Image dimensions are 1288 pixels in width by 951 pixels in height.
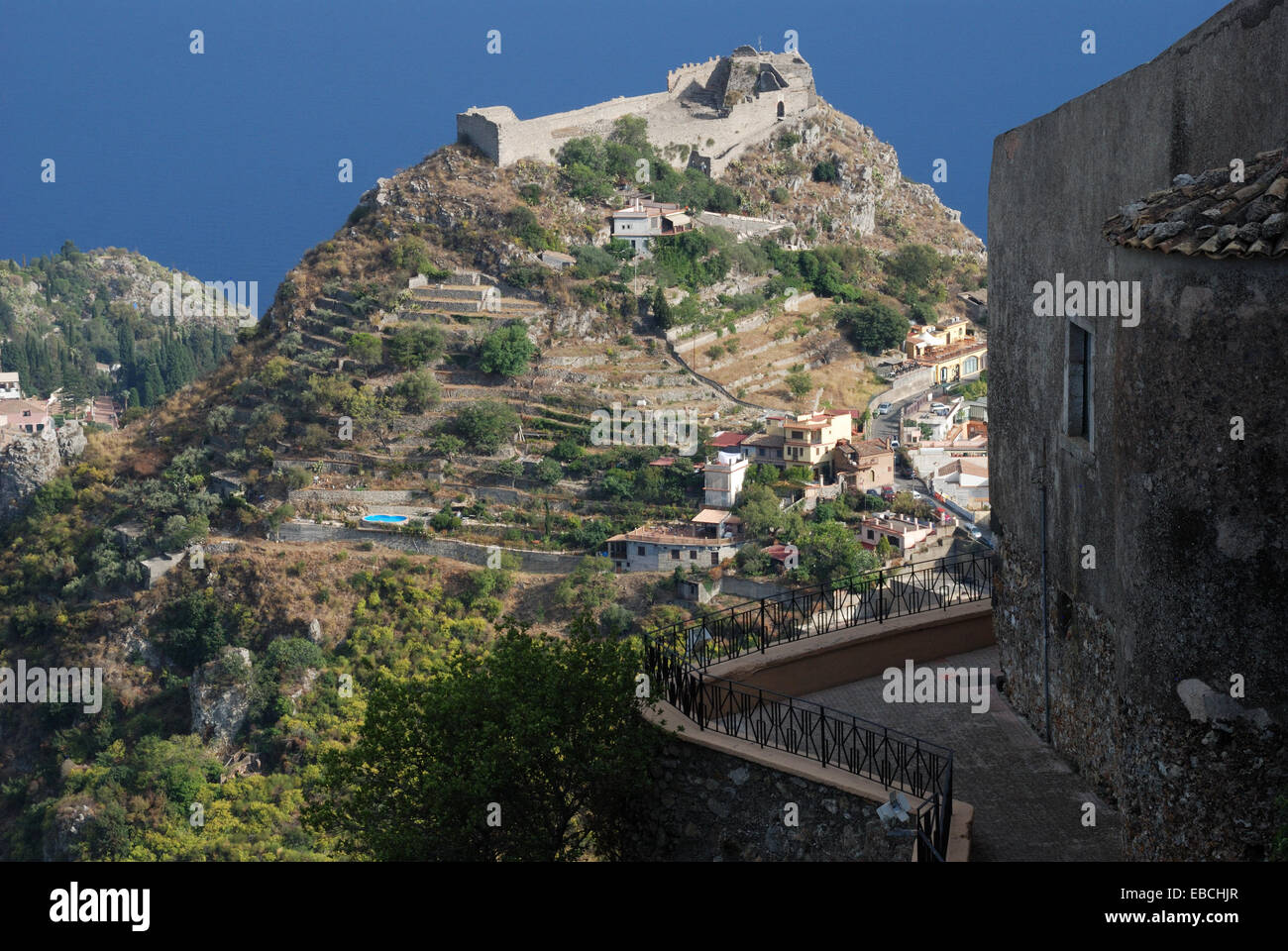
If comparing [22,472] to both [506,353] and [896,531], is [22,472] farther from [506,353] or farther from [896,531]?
[896,531]

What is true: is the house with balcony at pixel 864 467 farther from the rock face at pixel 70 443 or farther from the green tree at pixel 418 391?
the rock face at pixel 70 443

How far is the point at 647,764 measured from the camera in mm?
9625

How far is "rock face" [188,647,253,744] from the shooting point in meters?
50.2

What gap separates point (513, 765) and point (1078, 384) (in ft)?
12.3

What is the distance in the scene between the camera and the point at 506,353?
6212 cm

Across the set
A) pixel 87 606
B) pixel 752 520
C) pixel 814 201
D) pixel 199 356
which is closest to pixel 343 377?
pixel 87 606

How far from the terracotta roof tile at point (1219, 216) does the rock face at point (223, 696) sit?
152 ft

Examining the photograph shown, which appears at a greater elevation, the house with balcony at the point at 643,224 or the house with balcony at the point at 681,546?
the house with balcony at the point at 643,224

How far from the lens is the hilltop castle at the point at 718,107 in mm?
72375

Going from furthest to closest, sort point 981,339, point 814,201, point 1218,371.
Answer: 1. point 814,201
2. point 981,339
3. point 1218,371

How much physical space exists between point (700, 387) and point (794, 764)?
5405cm

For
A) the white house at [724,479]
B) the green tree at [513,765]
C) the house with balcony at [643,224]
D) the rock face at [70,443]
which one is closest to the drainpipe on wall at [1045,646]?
the green tree at [513,765]

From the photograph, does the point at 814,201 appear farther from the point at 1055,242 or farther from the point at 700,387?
the point at 1055,242

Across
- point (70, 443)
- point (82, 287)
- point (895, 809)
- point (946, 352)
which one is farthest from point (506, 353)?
point (82, 287)
